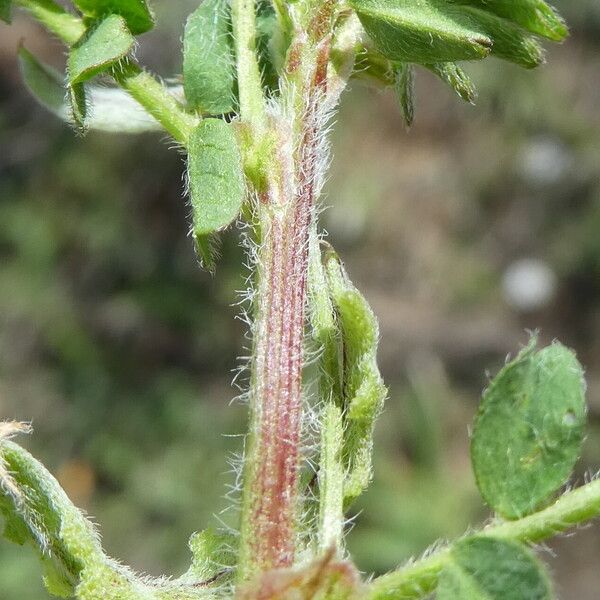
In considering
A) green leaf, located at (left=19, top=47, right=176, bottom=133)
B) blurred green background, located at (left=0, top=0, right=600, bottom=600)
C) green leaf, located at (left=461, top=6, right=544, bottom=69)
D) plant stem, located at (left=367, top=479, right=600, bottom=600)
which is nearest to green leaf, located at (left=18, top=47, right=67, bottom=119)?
green leaf, located at (left=19, top=47, right=176, bottom=133)

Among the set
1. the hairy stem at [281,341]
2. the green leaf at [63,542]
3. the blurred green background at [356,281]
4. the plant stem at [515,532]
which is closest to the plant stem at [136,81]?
the hairy stem at [281,341]

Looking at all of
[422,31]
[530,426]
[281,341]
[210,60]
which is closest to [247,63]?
[210,60]

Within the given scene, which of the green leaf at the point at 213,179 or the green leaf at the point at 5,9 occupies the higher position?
the green leaf at the point at 213,179

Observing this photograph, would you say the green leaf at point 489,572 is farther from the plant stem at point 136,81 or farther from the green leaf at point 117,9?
the green leaf at point 117,9

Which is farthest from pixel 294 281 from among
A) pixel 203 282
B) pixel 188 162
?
pixel 203 282

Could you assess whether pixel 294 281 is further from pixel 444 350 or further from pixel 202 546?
pixel 444 350

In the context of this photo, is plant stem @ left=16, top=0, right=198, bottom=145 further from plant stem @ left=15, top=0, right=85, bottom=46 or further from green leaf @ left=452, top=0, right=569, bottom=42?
green leaf @ left=452, top=0, right=569, bottom=42

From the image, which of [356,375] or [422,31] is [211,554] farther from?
[422,31]
